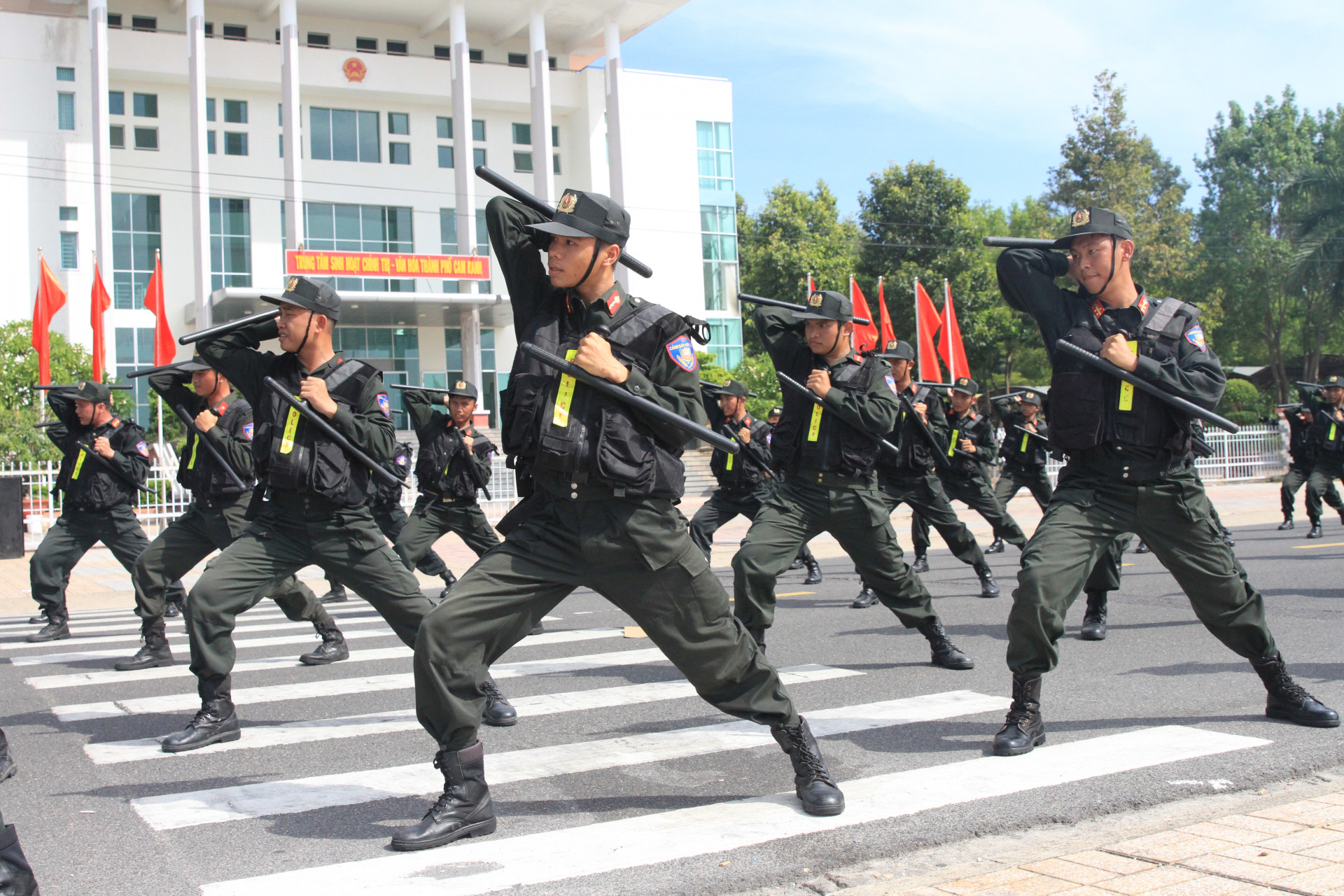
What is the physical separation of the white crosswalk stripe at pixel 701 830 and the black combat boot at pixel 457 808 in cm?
4

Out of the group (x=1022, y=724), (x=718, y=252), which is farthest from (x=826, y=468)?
(x=718, y=252)

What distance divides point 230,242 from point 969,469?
116 ft

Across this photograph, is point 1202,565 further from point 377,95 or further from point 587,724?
point 377,95

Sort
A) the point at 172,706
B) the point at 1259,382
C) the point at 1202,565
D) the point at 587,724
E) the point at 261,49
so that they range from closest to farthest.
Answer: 1. the point at 1202,565
2. the point at 587,724
3. the point at 172,706
4. the point at 261,49
5. the point at 1259,382

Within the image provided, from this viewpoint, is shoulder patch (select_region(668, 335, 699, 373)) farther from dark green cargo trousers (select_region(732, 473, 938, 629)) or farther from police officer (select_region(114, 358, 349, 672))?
police officer (select_region(114, 358, 349, 672))

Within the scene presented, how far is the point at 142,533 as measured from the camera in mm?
9453

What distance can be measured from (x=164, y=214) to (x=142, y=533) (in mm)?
34987

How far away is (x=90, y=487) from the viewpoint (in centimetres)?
914

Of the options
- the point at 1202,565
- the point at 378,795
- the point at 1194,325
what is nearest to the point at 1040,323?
the point at 1194,325

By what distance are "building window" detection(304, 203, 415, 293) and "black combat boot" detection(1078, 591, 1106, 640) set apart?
36385 millimetres

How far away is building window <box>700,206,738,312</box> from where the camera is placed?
48.7 metres

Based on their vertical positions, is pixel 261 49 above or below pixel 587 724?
above

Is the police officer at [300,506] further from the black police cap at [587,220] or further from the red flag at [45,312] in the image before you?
the red flag at [45,312]

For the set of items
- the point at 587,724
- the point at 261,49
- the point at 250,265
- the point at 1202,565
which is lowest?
the point at 587,724
